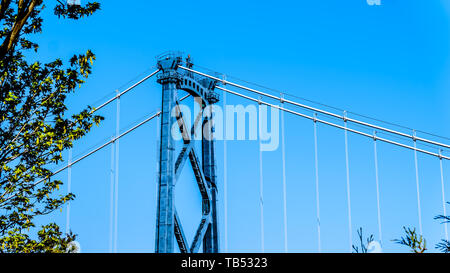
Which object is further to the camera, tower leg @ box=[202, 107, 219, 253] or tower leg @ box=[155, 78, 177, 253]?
tower leg @ box=[202, 107, 219, 253]

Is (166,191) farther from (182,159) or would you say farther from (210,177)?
(210,177)

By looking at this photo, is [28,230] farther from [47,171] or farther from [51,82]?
[51,82]

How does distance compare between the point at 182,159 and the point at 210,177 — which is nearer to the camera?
the point at 182,159

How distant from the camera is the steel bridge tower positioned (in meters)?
34.0

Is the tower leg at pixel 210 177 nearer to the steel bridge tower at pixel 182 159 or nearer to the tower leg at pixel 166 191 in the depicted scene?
the steel bridge tower at pixel 182 159

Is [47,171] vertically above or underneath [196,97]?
underneath

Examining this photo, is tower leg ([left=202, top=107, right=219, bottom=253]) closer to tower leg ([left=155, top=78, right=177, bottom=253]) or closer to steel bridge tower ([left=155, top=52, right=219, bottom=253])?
steel bridge tower ([left=155, top=52, right=219, bottom=253])

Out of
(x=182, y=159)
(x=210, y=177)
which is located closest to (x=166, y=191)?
(x=182, y=159)

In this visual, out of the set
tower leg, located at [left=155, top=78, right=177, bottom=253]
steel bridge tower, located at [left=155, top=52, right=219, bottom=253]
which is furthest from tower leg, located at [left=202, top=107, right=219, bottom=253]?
tower leg, located at [left=155, top=78, right=177, bottom=253]

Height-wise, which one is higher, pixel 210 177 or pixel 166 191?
pixel 210 177

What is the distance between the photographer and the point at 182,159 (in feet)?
121
